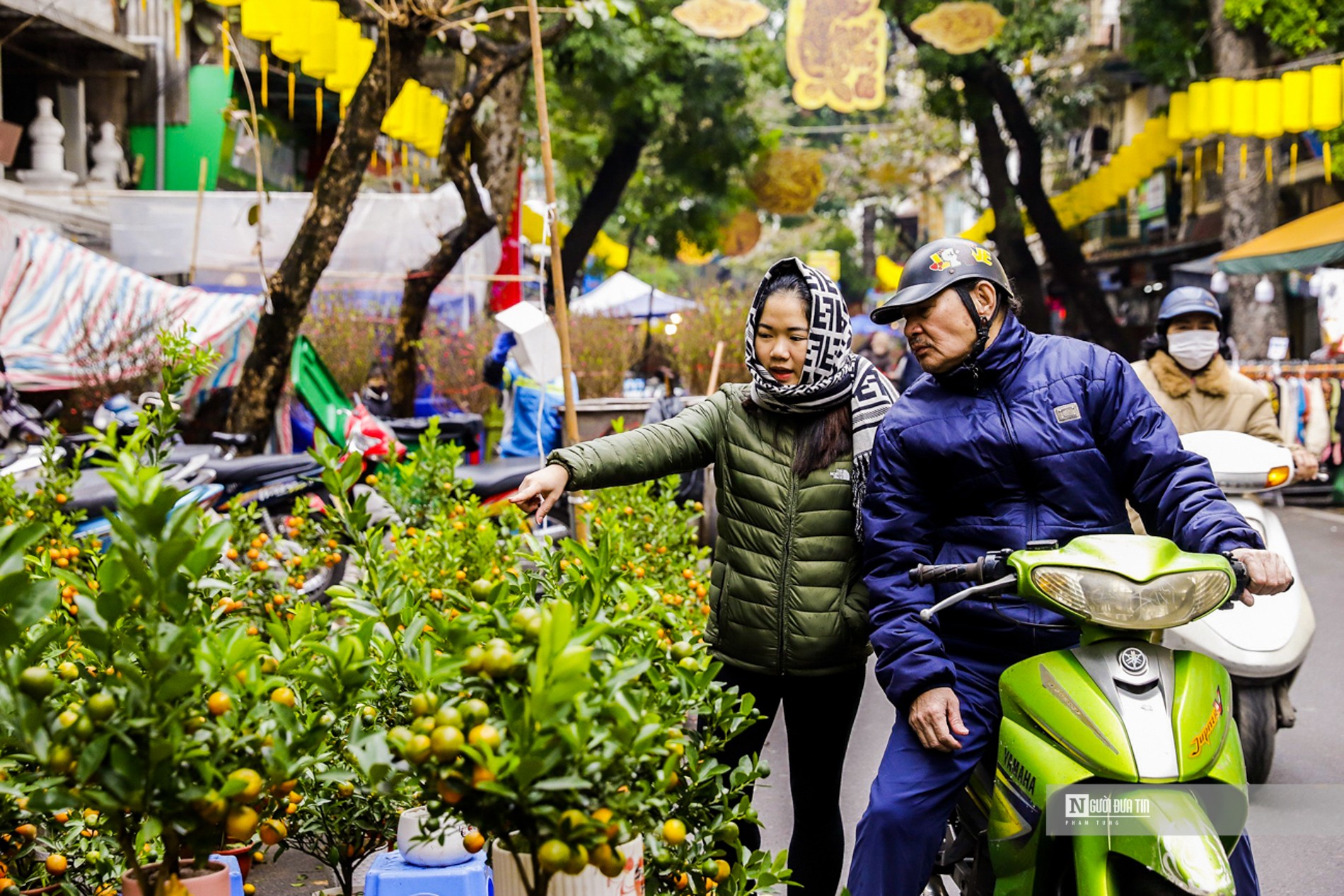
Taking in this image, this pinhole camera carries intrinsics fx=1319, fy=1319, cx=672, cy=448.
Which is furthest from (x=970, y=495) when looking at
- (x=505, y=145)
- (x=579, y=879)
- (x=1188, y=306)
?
(x=505, y=145)

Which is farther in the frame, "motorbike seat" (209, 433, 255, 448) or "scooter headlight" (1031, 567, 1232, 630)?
"motorbike seat" (209, 433, 255, 448)

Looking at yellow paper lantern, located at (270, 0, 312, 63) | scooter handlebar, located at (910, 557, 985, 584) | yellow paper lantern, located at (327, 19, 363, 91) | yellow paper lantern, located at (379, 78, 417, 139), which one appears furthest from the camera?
yellow paper lantern, located at (379, 78, 417, 139)

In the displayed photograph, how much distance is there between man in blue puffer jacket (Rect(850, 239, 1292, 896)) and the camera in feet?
9.13

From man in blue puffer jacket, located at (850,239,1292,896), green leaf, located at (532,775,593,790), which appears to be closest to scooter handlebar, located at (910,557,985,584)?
man in blue puffer jacket, located at (850,239,1292,896)

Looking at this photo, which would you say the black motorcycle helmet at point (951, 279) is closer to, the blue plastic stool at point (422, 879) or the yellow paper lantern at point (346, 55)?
the blue plastic stool at point (422, 879)

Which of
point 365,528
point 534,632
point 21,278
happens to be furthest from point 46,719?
point 21,278

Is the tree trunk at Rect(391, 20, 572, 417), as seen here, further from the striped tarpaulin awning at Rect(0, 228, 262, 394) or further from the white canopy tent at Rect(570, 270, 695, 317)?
the white canopy tent at Rect(570, 270, 695, 317)

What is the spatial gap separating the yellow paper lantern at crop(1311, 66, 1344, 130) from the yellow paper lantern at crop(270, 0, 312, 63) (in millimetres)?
9991

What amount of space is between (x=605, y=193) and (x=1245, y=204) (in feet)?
29.5

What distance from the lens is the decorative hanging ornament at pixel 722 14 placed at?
15109 mm

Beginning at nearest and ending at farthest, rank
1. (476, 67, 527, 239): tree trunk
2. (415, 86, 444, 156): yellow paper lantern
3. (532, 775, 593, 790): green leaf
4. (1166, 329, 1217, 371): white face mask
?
(532, 775, 593, 790): green leaf → (1166, 329, 1217, 371): white face mask → (476, 67, 527, 239): tree trunk → (415, 86, 444, 156): yellow paper lantern

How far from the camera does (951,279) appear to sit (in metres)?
2.94

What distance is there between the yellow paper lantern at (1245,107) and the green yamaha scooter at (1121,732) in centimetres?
1281

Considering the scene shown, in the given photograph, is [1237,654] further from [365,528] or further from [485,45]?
[485,45]
